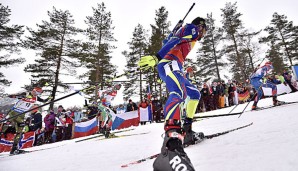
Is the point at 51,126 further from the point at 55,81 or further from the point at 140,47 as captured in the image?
the point at 140,47

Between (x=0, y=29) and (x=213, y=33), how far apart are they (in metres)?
30.6

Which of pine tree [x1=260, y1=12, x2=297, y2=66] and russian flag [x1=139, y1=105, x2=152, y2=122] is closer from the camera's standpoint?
russian flag [x1=139, y1=105, x2=152, y2=122]

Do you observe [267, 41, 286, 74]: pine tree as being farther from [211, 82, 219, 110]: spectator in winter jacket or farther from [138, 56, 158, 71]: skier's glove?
[138, 56, 158, 71]: skier's glove

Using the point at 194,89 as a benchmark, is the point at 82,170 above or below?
below

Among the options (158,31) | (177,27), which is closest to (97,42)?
(158,31)

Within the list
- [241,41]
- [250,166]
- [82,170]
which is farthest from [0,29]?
[241,41]

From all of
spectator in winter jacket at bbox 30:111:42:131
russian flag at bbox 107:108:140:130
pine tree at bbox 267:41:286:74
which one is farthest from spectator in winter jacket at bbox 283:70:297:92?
pine tree at bbox 267:41:286:74

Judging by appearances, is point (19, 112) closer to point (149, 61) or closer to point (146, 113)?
point (149, 61)

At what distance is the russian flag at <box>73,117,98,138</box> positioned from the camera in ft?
42.7

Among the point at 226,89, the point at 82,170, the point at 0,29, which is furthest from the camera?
the point at 0,29

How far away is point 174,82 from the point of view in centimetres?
242

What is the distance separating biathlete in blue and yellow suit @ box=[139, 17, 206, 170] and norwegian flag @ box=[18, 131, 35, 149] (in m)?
10.9

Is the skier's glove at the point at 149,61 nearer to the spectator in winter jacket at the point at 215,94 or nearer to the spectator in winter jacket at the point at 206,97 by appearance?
the spectator in winter jacket at the point at 206,97

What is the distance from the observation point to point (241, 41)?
107 feet
